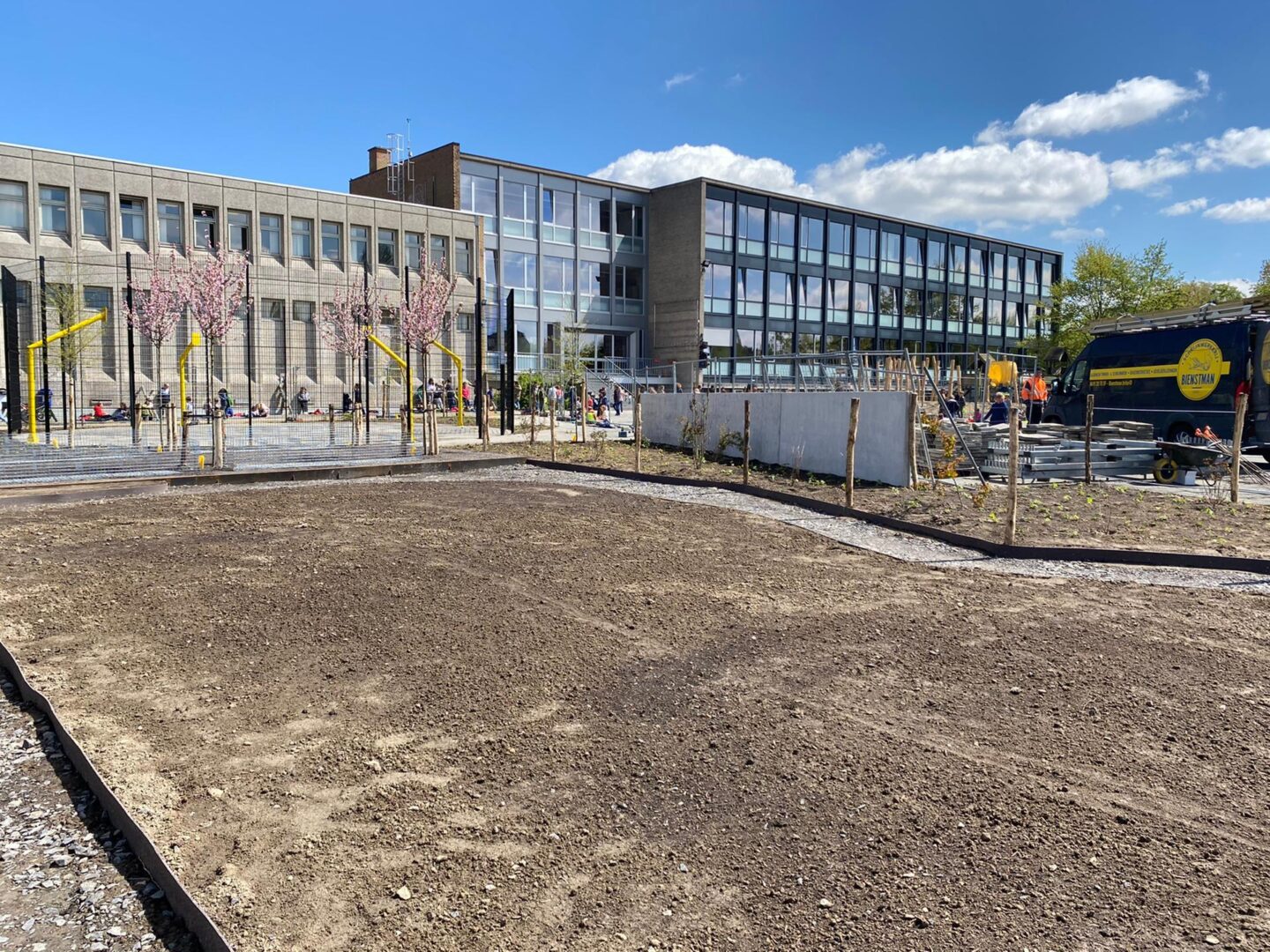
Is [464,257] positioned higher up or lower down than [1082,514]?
higher up

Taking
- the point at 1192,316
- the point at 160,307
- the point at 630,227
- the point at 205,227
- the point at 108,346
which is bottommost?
the point at 108,346

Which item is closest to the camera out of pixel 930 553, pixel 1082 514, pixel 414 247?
pixel 930 553

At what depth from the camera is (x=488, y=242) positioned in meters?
47.1

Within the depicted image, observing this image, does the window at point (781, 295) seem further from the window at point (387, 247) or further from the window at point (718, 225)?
the window at point (387, 247)

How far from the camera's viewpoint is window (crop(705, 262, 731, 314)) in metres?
51.2

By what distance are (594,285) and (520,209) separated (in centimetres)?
588

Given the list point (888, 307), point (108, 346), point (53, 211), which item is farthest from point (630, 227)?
point (108, 346)

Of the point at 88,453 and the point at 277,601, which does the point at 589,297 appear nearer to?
the point at 88,453

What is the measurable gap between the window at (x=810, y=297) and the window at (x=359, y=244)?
2561 centimetres


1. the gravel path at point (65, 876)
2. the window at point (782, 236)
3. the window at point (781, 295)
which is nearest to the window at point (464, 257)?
the window at point (781, 295)

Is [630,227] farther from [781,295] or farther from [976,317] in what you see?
[976,317]

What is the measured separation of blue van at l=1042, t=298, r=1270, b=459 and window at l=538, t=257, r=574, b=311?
3127cm

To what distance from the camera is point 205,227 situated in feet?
128

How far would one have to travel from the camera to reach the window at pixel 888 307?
6053cm
